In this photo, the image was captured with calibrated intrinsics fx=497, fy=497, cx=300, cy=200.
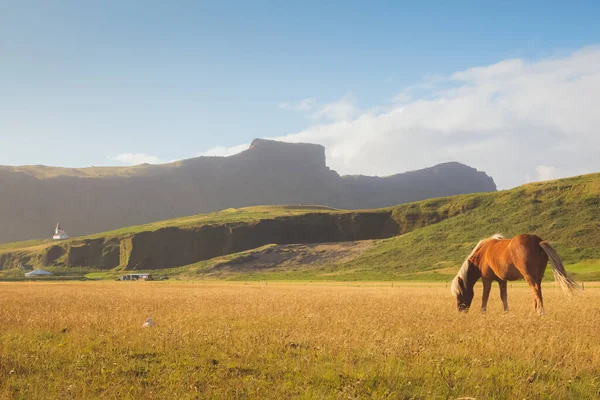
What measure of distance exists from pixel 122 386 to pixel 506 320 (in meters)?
10.4

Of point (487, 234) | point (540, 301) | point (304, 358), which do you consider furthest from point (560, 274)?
point (487, 234)

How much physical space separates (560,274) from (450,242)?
233ft

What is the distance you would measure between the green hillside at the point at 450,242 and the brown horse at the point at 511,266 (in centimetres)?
4404

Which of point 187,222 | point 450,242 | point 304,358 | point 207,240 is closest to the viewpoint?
point 304,358

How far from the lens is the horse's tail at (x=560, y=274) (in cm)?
1565

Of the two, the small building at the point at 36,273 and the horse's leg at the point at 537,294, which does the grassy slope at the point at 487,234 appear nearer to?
the small building at the point at 36,273

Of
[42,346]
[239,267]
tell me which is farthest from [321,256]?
[42,346]

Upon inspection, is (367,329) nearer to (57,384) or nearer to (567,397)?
(567,397)

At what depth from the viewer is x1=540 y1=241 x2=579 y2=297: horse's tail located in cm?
1565

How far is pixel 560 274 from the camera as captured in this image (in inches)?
630

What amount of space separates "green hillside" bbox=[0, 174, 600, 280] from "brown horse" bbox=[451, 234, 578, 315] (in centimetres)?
4404

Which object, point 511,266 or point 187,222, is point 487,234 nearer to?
point 511,266

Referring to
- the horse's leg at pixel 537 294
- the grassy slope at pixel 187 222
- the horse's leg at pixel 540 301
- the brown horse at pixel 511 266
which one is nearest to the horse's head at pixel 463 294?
the brown horse at pixel 511 266

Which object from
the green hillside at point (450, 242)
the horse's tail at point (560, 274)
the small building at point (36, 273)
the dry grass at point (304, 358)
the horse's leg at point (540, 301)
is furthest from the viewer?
the small building at point (36, 273)
